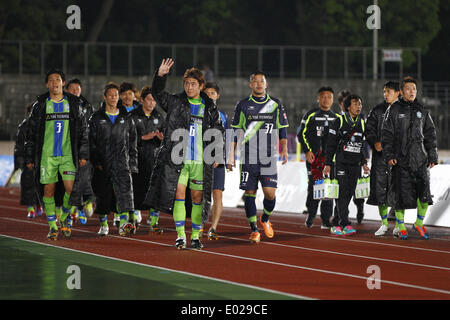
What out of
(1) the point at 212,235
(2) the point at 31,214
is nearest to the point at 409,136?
(1) the point at 212,235

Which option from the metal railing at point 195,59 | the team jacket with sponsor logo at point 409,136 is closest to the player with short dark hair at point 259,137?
the team jacket with sponsor logo at point 409,136

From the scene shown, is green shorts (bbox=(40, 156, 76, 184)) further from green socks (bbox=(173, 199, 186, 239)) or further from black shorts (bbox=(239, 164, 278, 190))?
black shorts (bbox=(239, 164, 278, 190))

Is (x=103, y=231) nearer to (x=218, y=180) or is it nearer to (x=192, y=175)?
(x=218, y=180)

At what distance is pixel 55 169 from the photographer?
1486cm

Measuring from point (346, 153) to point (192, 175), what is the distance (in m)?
4.20

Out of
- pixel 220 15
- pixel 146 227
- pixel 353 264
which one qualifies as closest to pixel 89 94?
pixel 220 15

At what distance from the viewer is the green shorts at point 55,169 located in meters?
14.8

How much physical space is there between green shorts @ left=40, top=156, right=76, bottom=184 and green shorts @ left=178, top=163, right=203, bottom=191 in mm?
2098

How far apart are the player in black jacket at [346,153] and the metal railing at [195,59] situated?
91.6ft

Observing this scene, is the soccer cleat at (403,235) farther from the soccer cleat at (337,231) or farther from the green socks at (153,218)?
the green socks at (153,218)

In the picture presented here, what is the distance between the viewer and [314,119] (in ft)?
57.8

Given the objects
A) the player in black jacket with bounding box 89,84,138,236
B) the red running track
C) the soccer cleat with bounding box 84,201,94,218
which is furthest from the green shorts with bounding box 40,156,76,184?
the soccer cleat with bounding box 84,201,94,218

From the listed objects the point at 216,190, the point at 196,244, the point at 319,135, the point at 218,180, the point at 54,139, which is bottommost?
the point at 196,244

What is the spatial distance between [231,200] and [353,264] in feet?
40.4
